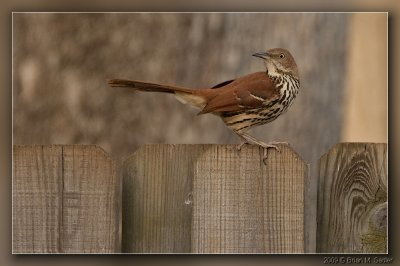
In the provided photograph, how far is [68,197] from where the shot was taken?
8.89 ft

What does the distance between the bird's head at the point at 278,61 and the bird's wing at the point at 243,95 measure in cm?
9

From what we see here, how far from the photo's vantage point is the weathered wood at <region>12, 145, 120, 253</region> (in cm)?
264

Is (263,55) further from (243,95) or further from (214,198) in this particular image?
(214,198)

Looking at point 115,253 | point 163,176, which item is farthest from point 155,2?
point 115,253

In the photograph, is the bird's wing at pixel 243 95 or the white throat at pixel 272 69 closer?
the bird's wing at pixel 243 95

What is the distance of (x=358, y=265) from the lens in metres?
3.06

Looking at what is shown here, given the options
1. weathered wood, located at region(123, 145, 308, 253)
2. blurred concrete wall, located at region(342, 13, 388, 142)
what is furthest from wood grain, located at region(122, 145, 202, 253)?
blurred concrete wall, located at region(342, 13, 388, 142)

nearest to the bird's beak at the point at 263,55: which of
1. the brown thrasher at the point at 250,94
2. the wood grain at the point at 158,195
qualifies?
the brown thrasher at the point at 250,94

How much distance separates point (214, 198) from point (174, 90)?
62cm

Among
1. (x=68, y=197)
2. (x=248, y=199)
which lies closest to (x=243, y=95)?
(x=248, y=199)

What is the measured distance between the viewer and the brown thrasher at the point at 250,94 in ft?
9.71

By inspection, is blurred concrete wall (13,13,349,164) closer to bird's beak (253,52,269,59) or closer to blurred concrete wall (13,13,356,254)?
blurred concrete wall (13,13,356,254)

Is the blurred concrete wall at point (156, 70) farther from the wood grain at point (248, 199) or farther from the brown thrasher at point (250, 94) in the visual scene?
the wood grain at point (248, 199)

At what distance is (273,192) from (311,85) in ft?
2.95
